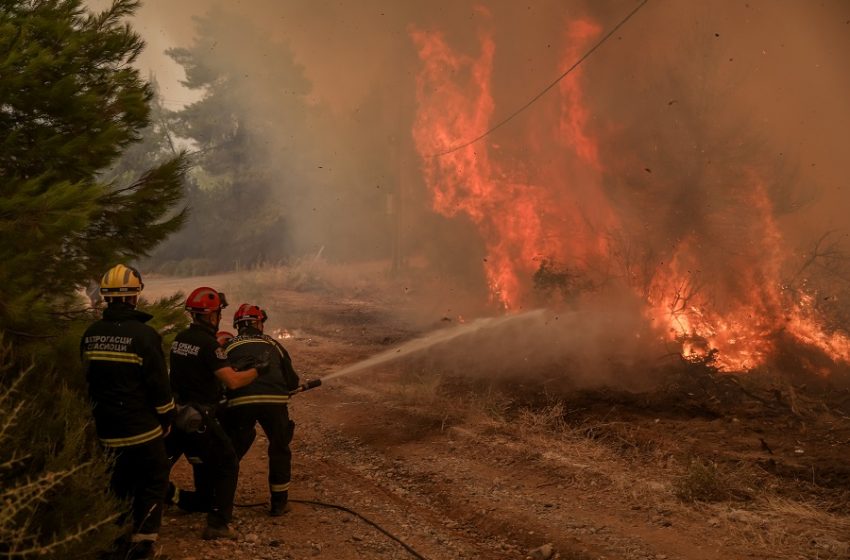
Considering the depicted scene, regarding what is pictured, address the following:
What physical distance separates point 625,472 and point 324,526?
3.28m

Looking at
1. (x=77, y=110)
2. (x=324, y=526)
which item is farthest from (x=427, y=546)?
(x=77, y=110)

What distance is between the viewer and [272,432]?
20.1ft

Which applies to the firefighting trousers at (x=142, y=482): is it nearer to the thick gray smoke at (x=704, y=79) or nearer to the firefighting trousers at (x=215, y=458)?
the firefighting trousers at (x=215, y=458)

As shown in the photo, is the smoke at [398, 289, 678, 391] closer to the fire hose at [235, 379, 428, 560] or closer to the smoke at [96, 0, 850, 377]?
the smoke at [96, 0, 850, 377]

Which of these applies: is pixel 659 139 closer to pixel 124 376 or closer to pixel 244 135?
pixel 124 376

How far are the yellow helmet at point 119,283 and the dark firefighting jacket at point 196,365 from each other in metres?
0.91

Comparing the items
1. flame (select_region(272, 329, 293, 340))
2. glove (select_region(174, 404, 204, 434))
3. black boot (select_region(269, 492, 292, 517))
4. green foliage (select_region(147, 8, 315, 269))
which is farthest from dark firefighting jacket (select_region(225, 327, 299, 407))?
green foliage (select_region(147, 8, 315, 269))

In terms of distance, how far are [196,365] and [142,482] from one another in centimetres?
105

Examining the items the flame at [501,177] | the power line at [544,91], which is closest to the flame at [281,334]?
the flame at [501,177]

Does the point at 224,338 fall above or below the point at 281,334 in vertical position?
above

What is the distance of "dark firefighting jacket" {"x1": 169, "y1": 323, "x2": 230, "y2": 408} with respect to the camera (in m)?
5.42

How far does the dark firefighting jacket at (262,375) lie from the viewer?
19.9ft

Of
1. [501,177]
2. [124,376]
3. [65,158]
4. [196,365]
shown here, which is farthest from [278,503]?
[501,177]

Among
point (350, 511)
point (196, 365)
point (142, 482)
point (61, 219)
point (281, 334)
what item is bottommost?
point (350, 511)
